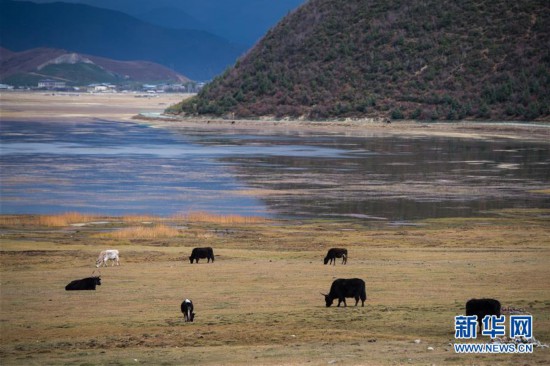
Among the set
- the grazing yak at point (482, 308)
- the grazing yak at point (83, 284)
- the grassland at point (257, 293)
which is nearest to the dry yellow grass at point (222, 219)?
the grassland at point (257, 293)

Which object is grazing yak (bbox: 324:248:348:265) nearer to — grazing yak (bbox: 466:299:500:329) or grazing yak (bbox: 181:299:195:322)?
grazing yak (bbox: 181:299:195:322)

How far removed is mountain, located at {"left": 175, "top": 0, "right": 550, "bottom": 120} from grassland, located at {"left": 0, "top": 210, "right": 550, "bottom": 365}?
242 feet

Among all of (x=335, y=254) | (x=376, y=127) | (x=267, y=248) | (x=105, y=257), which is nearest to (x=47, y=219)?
(x=267, y=248)

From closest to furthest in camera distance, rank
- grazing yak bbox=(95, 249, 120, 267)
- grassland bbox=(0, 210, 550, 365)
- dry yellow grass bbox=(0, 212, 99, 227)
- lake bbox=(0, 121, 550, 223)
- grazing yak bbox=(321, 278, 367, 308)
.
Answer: grassland bbox=(0, 210, 550, 365) < grazing yak bbox=(321, 278, 367, 308) < grazing yak bbox=(95, 249, 120, 267) < dry yellow grass bbox=(0, 212, 99, 227) < lake bbox=(0, 121, 550, 223)

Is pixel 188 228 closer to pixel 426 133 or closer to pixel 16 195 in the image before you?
pixel 16 195

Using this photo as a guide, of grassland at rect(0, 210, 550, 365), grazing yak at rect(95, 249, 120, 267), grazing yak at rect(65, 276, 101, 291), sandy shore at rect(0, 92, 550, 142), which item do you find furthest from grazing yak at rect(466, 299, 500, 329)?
sandy shore at rect(0, 92, 550, 142)

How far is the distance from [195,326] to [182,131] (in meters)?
80.7

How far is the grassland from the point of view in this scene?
48.1ft

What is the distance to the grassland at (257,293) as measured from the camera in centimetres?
1466

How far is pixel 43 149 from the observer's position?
68875 mm

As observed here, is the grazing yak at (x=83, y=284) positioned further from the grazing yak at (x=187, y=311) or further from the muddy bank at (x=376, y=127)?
the muddy bank at (x=376, y=127)

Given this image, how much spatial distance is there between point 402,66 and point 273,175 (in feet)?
219

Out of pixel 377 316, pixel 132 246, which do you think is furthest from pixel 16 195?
pixel 377 316

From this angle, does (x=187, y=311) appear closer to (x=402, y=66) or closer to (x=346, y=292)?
(x=346, y=292)
